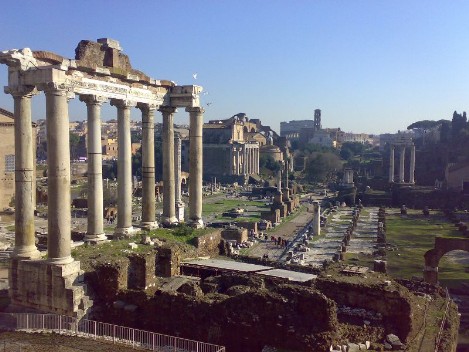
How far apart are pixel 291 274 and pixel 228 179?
87.3 meters

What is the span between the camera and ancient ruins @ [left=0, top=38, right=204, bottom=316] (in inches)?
527

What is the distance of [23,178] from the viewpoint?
1415cm

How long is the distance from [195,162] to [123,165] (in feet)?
12.3

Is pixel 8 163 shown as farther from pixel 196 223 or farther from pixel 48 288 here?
pixel 48 288

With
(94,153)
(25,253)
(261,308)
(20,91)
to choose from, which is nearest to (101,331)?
(25,253)

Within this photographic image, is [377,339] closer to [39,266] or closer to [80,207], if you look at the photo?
[39,266]

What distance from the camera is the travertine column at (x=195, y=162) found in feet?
67.5

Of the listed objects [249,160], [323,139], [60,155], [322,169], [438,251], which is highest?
[323,139]

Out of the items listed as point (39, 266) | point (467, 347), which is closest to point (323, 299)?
point (39, 266)

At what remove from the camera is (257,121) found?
166m

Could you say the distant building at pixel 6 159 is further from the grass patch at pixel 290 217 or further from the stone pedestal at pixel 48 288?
the stone pedestal at pixel 48 288

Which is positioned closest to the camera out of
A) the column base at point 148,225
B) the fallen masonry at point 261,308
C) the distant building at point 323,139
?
the fallen masonry at point 261,308

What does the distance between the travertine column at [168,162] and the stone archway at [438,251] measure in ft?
44.6

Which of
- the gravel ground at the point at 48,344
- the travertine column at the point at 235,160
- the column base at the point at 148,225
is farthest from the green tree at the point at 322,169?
the gravel ground at the point at 48,344
